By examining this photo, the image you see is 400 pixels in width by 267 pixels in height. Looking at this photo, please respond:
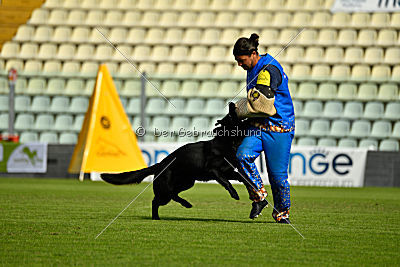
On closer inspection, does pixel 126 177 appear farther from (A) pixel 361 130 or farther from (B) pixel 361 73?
(B) pixel 361 73

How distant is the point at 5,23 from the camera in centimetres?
1984

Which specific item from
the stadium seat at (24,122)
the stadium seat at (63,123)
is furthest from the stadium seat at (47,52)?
the stadium seat at (63,123)

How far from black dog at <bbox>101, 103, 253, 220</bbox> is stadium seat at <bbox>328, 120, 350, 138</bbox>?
Answer: 404 inches

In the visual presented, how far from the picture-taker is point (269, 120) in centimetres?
601

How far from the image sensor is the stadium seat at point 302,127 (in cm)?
1617

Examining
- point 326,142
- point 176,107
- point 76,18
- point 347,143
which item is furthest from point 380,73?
point 76,18

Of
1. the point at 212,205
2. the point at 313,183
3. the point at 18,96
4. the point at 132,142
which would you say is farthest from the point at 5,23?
the point at 212,205

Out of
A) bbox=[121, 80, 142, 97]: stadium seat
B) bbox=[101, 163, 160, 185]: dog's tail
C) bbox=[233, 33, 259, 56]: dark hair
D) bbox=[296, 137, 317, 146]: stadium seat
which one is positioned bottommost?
bbox=[101, 163, 160, 185]: dog's tail

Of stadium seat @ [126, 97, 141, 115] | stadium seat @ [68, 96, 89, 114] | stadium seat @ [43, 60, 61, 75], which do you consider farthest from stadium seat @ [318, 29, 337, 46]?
stadium seat @ [43, 60, 61, 75]

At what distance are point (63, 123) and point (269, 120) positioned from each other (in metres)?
12.0

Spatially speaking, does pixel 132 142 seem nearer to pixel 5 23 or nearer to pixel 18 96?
pixel 18 96

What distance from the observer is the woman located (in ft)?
19.4

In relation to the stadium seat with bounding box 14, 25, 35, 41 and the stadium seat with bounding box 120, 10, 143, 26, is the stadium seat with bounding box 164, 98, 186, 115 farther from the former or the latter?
the stadium seat with bounding box 14, 25, 35, 41

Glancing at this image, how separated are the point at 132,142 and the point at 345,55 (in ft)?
23.7
